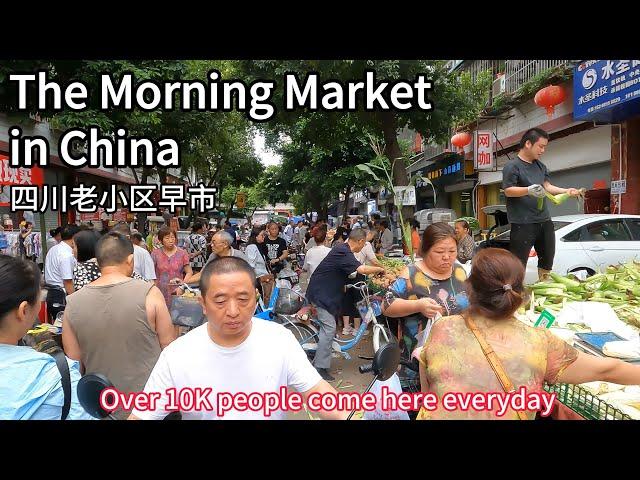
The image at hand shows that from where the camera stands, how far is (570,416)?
7.30ft

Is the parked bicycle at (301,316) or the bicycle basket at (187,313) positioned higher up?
the bicycle basket at (187,313)

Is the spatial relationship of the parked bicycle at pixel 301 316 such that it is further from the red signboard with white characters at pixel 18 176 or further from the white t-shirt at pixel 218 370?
the white t-shirt at pixel 218 370

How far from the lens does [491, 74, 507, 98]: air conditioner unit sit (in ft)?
52.5

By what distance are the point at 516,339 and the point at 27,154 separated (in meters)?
4.63

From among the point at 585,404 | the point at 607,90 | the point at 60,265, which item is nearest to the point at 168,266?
the point at 60,265

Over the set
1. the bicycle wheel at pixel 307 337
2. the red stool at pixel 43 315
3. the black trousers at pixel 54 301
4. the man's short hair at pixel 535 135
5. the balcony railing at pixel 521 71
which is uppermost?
the balcony railing at pixel 521 71

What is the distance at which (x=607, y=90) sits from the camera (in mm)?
9492

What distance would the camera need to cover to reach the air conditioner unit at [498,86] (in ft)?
52.5

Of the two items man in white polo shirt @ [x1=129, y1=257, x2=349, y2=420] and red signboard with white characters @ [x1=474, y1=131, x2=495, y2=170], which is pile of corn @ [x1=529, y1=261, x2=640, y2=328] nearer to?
man in white polo shirt @ [x1=129, y1=257, x2=349, y2=420]

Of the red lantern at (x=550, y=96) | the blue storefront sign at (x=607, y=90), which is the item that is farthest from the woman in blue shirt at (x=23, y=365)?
the red lantern at (x=550, y=96)

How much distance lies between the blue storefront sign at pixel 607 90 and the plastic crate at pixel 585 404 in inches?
324

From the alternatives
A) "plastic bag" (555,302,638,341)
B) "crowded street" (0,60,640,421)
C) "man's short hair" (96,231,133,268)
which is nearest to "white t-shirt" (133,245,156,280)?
"crowded street" (0,60,640,421)
